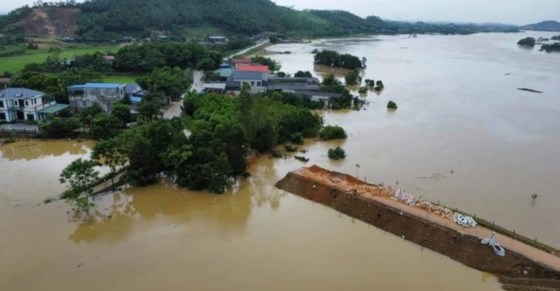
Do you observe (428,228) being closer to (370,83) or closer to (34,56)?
(370,83)

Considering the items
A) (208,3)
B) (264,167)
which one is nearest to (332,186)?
(264,167)

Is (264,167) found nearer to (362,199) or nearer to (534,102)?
(362,199)

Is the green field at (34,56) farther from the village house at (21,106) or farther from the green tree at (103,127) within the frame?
the green tree at (103,127)

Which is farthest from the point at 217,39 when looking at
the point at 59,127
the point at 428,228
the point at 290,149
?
the point at 428,228

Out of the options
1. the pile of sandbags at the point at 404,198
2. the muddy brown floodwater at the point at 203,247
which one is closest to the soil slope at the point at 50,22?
the muddy brown floodwater at the point at 203,247

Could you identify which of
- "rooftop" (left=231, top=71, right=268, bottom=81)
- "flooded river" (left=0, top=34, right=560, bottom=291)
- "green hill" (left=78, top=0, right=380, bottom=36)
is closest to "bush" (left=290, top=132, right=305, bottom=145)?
"flooded river" (left=0, top=34, right=560, bottom=291)
